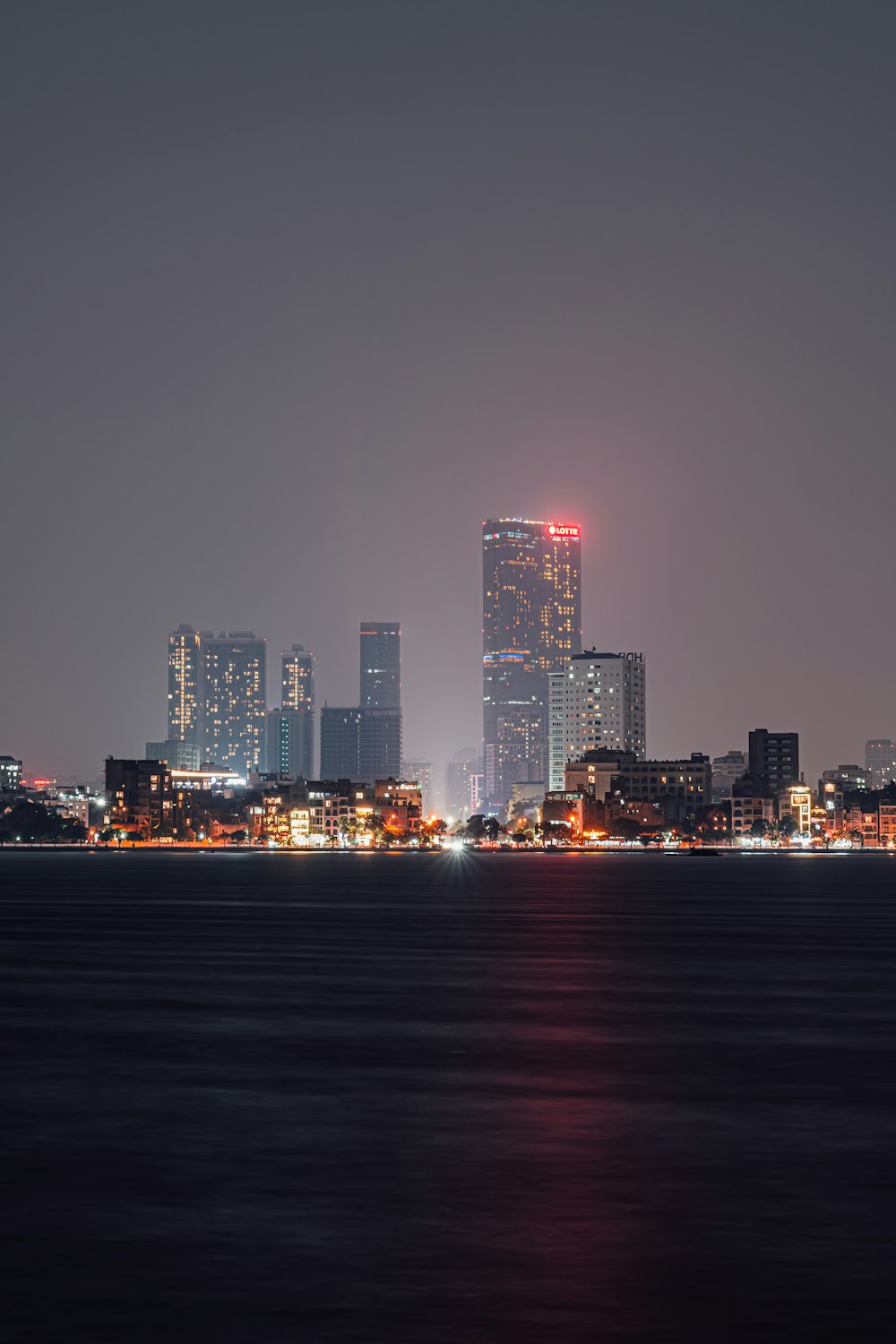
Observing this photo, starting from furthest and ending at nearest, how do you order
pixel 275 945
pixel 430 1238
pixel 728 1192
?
pixel 275 945
pixel 728 1192
pixel 430 1238

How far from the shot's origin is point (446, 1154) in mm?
31234

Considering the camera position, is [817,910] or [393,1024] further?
[817,910]

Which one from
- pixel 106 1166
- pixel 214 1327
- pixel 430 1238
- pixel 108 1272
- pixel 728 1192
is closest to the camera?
pixel 214 1327

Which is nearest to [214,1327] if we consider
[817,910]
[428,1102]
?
[428,1102]

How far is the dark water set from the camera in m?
20.9

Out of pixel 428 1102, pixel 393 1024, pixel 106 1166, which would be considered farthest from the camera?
pixel 393 1024

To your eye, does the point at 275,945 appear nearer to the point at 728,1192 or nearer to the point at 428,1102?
the point at 428,1102

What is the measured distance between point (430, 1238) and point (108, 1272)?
423 cm

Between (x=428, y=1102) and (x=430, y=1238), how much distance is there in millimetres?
Answer: 13472

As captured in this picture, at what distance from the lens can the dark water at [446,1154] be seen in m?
20.9

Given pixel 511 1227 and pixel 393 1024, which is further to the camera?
pixel 393 1024

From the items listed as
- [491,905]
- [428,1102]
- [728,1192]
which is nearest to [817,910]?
[491,905]

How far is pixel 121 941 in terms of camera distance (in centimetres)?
9519

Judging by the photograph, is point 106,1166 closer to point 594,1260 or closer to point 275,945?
point 594,1260
